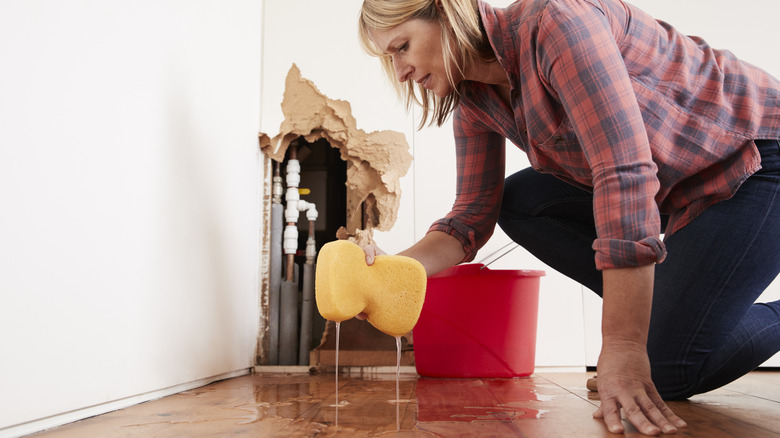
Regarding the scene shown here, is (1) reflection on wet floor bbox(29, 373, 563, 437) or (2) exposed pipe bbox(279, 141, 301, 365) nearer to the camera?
(1) reflection on wet floor bbox(29, 373, 563, 437)

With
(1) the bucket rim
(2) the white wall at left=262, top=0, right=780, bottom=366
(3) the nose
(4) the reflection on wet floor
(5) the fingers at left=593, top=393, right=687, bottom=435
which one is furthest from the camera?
(2) the white wall at left=262, top=0, right=780, bottom=366

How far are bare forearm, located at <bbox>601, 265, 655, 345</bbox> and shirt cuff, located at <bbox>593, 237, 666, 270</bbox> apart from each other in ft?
0.05

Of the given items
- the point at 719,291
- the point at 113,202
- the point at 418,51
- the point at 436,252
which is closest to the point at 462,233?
the point at 436,252

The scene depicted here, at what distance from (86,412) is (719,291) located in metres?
1.26

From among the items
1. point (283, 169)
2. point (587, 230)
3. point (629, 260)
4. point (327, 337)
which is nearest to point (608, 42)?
point (629, 260)

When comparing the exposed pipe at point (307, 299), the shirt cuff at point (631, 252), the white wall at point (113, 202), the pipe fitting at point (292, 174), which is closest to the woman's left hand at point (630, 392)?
the shirt cuff at point (631, 252)

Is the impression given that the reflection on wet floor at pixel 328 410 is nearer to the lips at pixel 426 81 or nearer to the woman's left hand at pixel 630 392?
the woman's left hand at pixel 630 392

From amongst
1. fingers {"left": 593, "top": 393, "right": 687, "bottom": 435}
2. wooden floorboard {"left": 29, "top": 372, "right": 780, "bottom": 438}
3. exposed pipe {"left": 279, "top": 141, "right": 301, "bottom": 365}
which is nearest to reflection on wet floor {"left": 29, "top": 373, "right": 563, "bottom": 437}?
wooden floorboard {"left": 29, "top": 372, "right": 780, "bottom": 438}

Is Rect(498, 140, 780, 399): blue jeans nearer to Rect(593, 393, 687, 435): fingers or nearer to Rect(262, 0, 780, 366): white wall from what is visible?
Rect(593, 393, 687, 435): fingers

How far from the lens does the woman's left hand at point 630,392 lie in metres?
0.84

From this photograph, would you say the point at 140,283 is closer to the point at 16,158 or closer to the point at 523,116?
the point at 16,158

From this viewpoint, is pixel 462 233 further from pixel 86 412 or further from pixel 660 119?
pixel 86 412

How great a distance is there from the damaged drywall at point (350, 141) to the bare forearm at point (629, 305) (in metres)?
1.40

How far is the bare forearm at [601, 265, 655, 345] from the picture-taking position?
2.91ft
